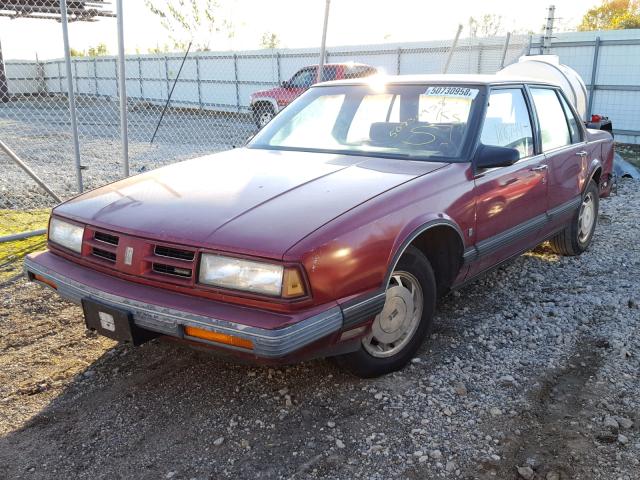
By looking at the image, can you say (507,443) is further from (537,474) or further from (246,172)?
(246,172)

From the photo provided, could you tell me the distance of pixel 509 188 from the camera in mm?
3904

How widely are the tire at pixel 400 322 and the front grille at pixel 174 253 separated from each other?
94cm

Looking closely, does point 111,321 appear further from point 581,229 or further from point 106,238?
point 581,229

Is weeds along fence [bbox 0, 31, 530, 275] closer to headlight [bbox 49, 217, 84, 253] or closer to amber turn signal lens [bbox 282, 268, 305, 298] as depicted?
headlight [bbox 49, 217, 84, 253]

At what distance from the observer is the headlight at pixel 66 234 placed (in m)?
3.11

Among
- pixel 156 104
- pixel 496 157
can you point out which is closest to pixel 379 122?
pixel 496 157

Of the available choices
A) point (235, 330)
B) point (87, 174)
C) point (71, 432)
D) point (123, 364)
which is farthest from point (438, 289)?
point (87, 174)

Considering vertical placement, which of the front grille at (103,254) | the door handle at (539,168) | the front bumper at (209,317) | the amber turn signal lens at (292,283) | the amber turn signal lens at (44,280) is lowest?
Answer: the amber turn signal lens at (44,280)

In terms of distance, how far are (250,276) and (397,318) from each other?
3.27ft

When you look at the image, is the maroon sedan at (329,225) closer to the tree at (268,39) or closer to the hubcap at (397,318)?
the hubcap at (397,318)

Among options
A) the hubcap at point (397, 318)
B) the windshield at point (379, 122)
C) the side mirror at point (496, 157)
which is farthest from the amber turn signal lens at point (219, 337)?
the side mirror at point (496, 157)

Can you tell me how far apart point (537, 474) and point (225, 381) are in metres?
1.63

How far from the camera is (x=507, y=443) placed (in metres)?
2.70

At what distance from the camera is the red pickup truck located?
47.4 ft
